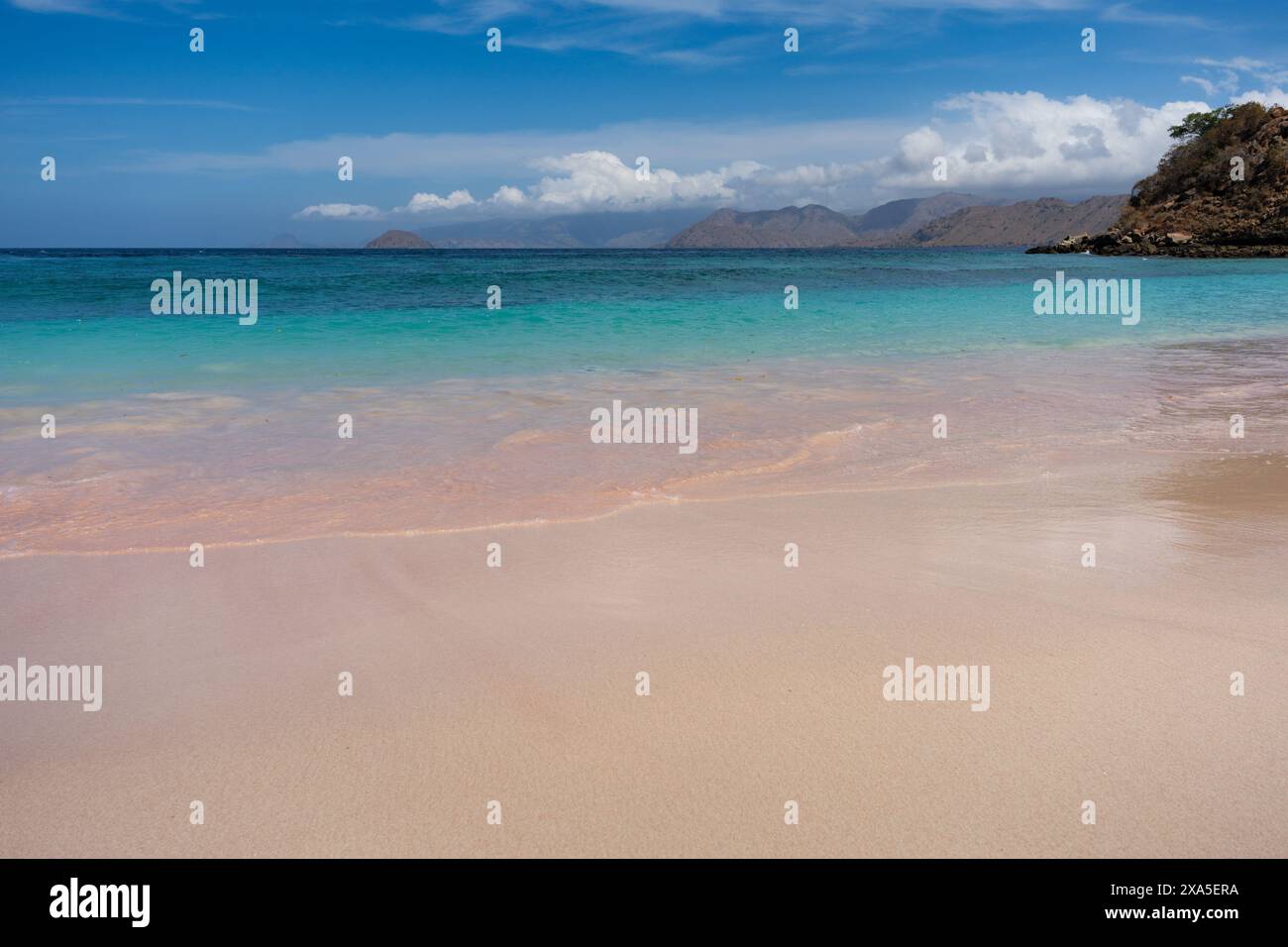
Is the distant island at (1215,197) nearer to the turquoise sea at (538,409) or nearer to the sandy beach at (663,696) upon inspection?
the turquoise sea at (538,409)

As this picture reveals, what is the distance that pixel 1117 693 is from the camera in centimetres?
308

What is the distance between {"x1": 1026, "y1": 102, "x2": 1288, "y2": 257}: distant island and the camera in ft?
203

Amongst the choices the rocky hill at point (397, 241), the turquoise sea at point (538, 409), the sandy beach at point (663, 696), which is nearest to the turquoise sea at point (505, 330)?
the turquoise sea at point (538, 409)

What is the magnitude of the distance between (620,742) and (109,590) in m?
2.89

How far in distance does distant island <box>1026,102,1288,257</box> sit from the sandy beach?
219 feet

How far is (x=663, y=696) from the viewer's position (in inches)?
123

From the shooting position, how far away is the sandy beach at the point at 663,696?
8.05 feet

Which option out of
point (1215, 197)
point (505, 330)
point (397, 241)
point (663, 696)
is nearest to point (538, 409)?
point (663, 696)

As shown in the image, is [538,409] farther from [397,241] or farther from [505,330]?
[397,241]

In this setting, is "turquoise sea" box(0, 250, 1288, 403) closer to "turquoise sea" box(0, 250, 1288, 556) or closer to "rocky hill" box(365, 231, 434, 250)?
"turquoise sea" box(0, 250, 1288, 556)

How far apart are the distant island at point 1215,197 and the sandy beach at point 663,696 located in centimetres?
6664

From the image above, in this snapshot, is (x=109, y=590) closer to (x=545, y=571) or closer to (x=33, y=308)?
(x=545, y=571)

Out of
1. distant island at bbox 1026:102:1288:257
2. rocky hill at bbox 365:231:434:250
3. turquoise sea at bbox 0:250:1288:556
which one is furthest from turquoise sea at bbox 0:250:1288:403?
rocky hill at bbox 365:231:434:250
